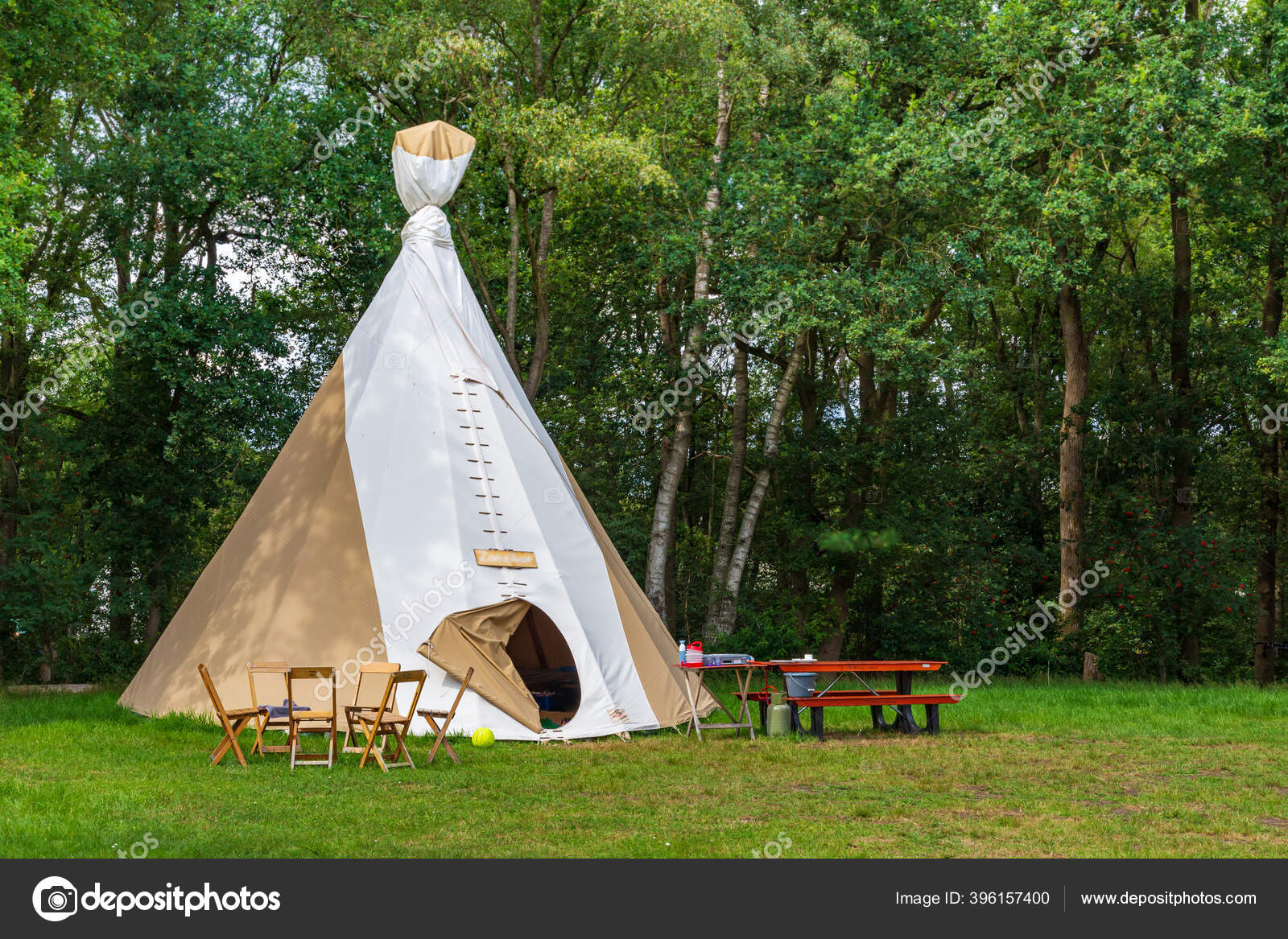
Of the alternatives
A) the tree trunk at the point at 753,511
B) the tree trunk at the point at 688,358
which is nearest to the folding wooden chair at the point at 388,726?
the tree trunk at the point at 688,358

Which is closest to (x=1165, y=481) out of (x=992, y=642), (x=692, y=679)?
(x=992, y=642)

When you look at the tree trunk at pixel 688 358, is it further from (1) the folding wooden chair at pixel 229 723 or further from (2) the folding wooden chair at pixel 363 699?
(1) the folding wooden chair at pixel 229 723

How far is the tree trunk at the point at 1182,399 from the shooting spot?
750 inches

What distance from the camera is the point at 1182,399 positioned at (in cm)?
1912

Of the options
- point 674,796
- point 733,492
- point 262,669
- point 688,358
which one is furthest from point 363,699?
point 733,492

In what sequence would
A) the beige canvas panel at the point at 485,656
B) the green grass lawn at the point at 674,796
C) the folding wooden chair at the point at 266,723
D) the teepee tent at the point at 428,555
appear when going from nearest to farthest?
the green grass lawn at the point at 674,796
the folding wooden chair at the point at 266,723
the beige canvas panel at the point at 485,656
the teepee tent at the point at 428,555

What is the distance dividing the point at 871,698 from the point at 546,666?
5211mm

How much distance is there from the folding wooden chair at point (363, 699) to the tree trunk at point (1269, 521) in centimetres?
1418

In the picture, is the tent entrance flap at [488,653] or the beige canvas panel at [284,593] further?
the beige canvas panel at [284,593]

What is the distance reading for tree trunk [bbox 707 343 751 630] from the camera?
18812 mm

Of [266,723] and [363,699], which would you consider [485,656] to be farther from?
[266,723]

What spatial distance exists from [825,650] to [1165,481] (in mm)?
6684

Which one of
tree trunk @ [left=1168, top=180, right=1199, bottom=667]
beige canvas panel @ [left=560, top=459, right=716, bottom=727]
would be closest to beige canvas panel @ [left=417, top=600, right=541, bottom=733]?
beige canvas panel @ [left=560, top=459, right=716, bottom=727]
